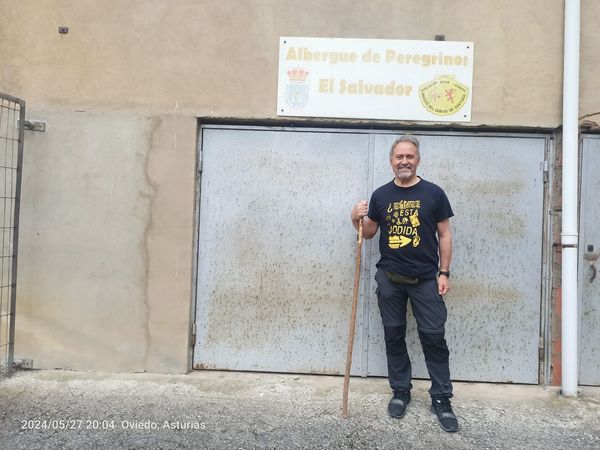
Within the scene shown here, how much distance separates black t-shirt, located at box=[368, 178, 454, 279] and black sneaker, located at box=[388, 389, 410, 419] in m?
0.89

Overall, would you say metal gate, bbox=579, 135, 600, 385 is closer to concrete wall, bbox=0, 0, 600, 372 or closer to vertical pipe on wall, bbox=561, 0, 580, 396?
vertical pipe on wall, bbox=561, 0, 580, 396

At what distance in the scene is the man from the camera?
122 inches

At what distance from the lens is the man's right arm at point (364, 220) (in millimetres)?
3229

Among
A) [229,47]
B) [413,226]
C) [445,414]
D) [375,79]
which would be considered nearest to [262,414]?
[445,414]

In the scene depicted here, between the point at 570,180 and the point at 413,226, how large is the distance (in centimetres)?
138

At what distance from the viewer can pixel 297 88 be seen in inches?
143

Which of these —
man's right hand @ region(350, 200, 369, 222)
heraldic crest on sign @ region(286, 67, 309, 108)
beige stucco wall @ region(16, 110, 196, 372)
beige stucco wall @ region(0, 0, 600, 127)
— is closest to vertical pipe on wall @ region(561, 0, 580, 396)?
beige stucco wall @ region(0, 0, 600, 127)

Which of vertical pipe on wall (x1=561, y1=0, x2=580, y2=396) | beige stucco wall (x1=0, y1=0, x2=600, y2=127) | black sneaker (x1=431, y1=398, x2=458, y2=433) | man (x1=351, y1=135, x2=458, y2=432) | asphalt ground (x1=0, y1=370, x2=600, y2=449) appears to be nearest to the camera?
asphalt ground (x1=0, y1=370, x2=600, y2=449)

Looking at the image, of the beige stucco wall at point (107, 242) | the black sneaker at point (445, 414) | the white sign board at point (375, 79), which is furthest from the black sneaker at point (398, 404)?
the white sign board at point (375, 79)

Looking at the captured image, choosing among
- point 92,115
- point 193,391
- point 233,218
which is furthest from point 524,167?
point 92,115

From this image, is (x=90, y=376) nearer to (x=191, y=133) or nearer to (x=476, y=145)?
(x=191, y=133)

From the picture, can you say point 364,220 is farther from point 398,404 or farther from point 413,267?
point 398,404

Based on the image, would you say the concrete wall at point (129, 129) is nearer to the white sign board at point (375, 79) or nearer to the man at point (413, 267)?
the white sign board at point (375, 79)

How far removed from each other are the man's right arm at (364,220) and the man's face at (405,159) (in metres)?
0.35
